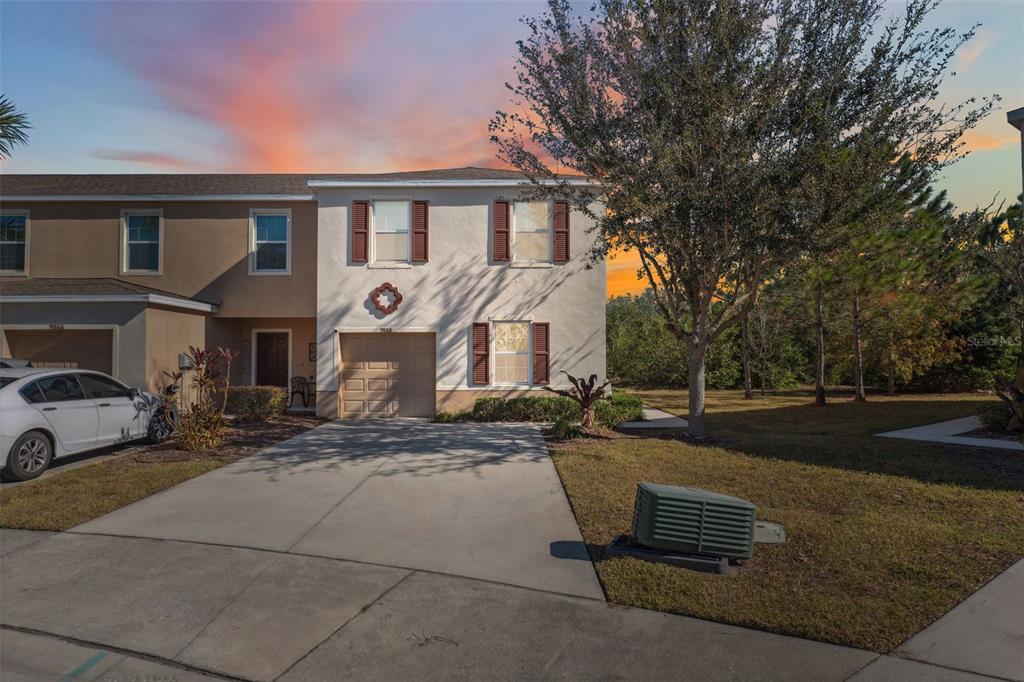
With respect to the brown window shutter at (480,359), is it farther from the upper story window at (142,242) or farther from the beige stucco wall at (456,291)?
the upper story window at (142,242)

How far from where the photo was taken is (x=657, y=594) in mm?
4520

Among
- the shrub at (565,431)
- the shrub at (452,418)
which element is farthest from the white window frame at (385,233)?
the shrub at (565,431)

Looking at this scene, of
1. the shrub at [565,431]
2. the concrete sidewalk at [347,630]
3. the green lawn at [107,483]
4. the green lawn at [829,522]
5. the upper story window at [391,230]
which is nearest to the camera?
the concrete sidewalk at [347,630]

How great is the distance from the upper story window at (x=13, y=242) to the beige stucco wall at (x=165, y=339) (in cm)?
518

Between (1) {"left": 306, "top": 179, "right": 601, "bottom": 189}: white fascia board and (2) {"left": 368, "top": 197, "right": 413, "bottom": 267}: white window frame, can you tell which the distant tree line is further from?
(2) {"left": 368, "top": 197, "right": 413, "bottom": 267}: white window frame

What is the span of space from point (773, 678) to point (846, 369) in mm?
20538

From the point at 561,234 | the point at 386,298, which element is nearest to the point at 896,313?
the point at 561,234

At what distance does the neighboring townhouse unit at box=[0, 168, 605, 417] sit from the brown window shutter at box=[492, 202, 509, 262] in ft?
0.11

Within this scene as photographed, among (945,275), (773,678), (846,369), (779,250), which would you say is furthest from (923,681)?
(846,369)

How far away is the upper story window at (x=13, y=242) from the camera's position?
1576cm

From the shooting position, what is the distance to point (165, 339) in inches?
551

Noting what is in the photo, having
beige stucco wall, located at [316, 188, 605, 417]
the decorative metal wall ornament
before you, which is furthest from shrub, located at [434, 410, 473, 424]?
the decorative metal wall ornament

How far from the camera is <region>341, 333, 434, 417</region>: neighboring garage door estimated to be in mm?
15094

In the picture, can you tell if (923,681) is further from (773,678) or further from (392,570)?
(392,570)
